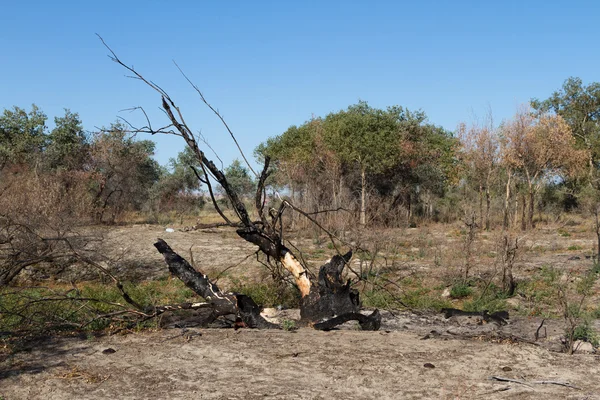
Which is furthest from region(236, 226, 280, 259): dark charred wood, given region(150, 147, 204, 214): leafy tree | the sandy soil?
region(150, 147, 204, 214): leafy tree

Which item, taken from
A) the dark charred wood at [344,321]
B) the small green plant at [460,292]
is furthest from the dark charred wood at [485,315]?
the small green plant at [460,292]

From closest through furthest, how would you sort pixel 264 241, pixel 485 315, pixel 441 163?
pixel 264 241 < pixel 485 315 < pixel 441 163

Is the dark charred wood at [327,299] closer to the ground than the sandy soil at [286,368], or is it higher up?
higher up

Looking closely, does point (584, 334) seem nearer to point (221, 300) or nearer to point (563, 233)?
point (221, 300)

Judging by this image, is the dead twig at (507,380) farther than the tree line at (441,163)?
No

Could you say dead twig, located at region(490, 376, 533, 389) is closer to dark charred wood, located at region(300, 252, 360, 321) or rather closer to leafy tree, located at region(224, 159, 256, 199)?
dark charred wood, located at region(300, 252, 360, 321)

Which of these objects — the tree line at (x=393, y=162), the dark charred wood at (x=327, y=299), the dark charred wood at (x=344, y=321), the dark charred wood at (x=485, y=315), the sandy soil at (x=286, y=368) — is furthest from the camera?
the tree line at (x=393, y=162)

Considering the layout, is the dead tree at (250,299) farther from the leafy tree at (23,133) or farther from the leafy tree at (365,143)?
the leafy tree at (23,133)

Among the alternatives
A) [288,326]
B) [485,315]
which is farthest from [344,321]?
[485,315]

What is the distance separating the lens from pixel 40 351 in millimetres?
6020

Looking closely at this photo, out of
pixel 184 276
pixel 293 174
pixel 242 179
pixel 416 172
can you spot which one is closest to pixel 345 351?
pixel 184 276

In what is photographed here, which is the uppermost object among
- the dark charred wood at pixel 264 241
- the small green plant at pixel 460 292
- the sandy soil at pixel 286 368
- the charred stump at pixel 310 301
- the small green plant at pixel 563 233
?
the small green plant at pixel 563 233

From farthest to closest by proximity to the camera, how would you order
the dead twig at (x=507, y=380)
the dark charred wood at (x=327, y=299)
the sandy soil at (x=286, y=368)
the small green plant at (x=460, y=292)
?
the small green plant at (x=460, y=292) < the dark charred wood at (x=327, y=299) < the dead twig at (x=507, y=380) < the sandy soil at (x=286, y=368)

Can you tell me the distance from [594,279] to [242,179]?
1623 inches
